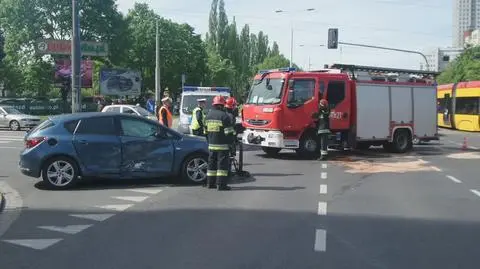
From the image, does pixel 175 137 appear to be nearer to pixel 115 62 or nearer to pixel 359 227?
pixel 359 227

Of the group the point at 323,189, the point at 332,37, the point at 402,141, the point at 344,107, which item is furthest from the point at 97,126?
the point at 332,37

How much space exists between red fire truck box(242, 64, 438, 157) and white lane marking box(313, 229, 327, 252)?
9165mm

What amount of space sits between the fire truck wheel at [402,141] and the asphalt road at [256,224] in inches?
227

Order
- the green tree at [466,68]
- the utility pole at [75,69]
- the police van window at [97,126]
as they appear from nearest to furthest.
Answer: the police van window at [97,126] → the utility pole at [75,69] → the green tree at [466,68]

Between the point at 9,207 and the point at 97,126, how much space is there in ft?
8.44

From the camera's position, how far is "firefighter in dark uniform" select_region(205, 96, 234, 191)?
1130 centimetres

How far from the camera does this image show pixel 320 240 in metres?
7.29

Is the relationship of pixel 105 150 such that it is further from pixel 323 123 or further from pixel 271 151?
pixel 271 151

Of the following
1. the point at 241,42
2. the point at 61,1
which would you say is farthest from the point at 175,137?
the point at 241,42

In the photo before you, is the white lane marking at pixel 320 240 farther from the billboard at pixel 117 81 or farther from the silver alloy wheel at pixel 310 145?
the billboard at pixel 117 81

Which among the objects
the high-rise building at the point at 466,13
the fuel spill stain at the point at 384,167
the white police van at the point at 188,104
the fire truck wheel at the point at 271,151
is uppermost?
the high-rise building at the point at 466,13

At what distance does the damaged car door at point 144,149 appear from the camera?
11672 millimetres

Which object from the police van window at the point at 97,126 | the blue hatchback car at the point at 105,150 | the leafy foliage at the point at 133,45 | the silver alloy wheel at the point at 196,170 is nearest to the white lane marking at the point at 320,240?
the silver alloy wheel at the point at 196,170

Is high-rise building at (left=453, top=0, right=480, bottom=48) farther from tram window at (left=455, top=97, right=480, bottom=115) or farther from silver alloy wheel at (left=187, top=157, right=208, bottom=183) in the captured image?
silver alloy wheel at (left=187, top=157, right=208, bottom=183)
